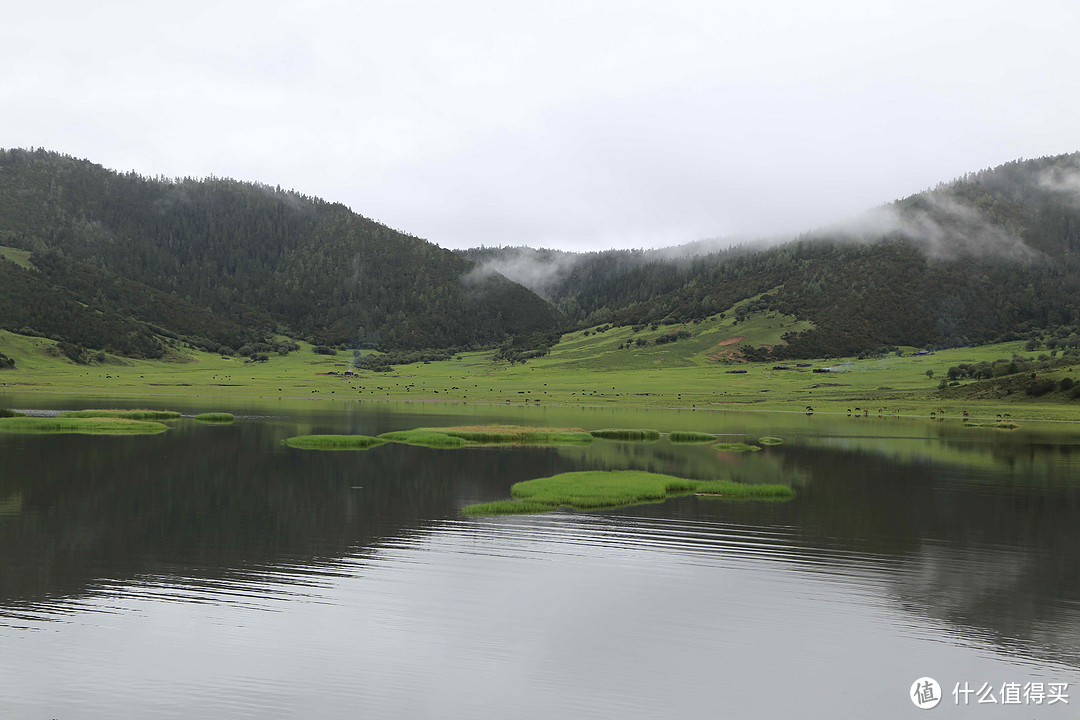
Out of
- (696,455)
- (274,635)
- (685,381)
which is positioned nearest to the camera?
(274,635)

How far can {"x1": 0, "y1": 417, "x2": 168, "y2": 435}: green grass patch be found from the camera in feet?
244

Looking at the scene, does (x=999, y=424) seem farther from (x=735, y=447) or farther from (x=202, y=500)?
(x=202, y=500)

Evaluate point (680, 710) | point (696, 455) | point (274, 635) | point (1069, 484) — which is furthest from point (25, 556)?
point (1069, 484)

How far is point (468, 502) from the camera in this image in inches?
1736

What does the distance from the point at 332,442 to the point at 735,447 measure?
35688 millimetres

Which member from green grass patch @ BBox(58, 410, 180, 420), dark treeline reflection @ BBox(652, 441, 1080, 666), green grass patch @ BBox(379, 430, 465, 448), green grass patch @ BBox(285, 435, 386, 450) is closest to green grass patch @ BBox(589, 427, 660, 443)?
green grass patch @ BBox(379, 430, 465, 448)

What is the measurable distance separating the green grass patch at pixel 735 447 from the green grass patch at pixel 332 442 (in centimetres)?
3056

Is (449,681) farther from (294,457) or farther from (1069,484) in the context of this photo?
(1069,484)

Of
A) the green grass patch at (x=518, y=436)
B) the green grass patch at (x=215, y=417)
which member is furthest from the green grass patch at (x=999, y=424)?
the green grass patch at (x=215, y=417)

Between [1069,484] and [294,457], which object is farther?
[294,457]

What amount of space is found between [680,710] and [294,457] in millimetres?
47574

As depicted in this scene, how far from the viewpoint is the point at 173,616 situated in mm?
23609

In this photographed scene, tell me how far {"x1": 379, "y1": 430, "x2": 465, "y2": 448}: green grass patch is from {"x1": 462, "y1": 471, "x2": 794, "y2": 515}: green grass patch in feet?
74.3

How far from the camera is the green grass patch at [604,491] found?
42469 millimetres
